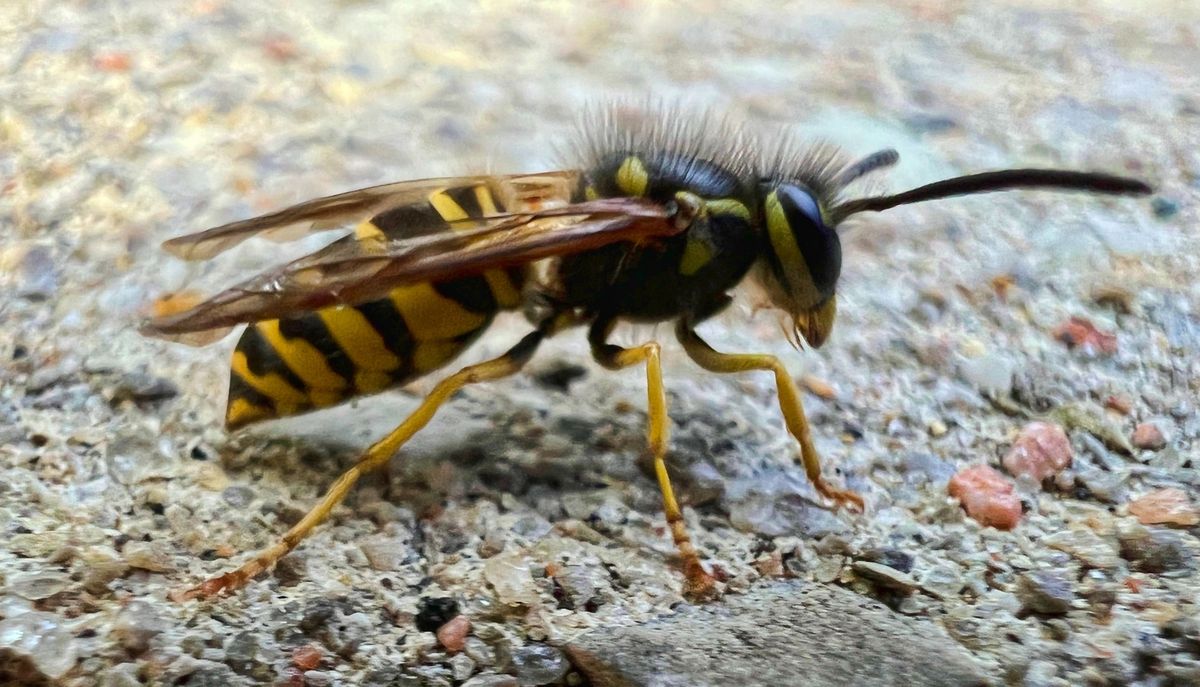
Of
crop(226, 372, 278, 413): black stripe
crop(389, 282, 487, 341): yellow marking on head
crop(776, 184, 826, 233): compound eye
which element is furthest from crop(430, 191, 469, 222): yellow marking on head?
crop(776, 184, 826, 233): compound eye

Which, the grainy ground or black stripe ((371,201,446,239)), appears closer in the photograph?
the grainy ground

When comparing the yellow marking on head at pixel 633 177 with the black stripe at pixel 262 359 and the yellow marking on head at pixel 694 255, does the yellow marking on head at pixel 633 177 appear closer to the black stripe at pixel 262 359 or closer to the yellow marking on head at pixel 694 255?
the yellow marking on head at pixel 694 255

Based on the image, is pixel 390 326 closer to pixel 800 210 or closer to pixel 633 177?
pixel 633 177

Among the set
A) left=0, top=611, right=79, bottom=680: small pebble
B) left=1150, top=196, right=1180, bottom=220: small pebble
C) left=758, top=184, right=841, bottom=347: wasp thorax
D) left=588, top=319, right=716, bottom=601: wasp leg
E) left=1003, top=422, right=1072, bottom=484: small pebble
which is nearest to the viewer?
left=0, top=611, right=79, bottom=680: small pebble

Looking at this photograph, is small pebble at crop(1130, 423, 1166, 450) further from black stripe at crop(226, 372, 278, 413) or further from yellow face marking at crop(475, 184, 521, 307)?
black stripe at crop(226, 372, 278, 413)

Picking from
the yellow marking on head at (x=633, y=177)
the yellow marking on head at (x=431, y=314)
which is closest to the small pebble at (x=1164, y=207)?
the yellow marking on head at (x=633, y=177)

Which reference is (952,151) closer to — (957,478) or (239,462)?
(957,478)

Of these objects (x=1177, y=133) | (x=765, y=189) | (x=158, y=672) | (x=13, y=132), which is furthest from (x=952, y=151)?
(x=13, y=132)
